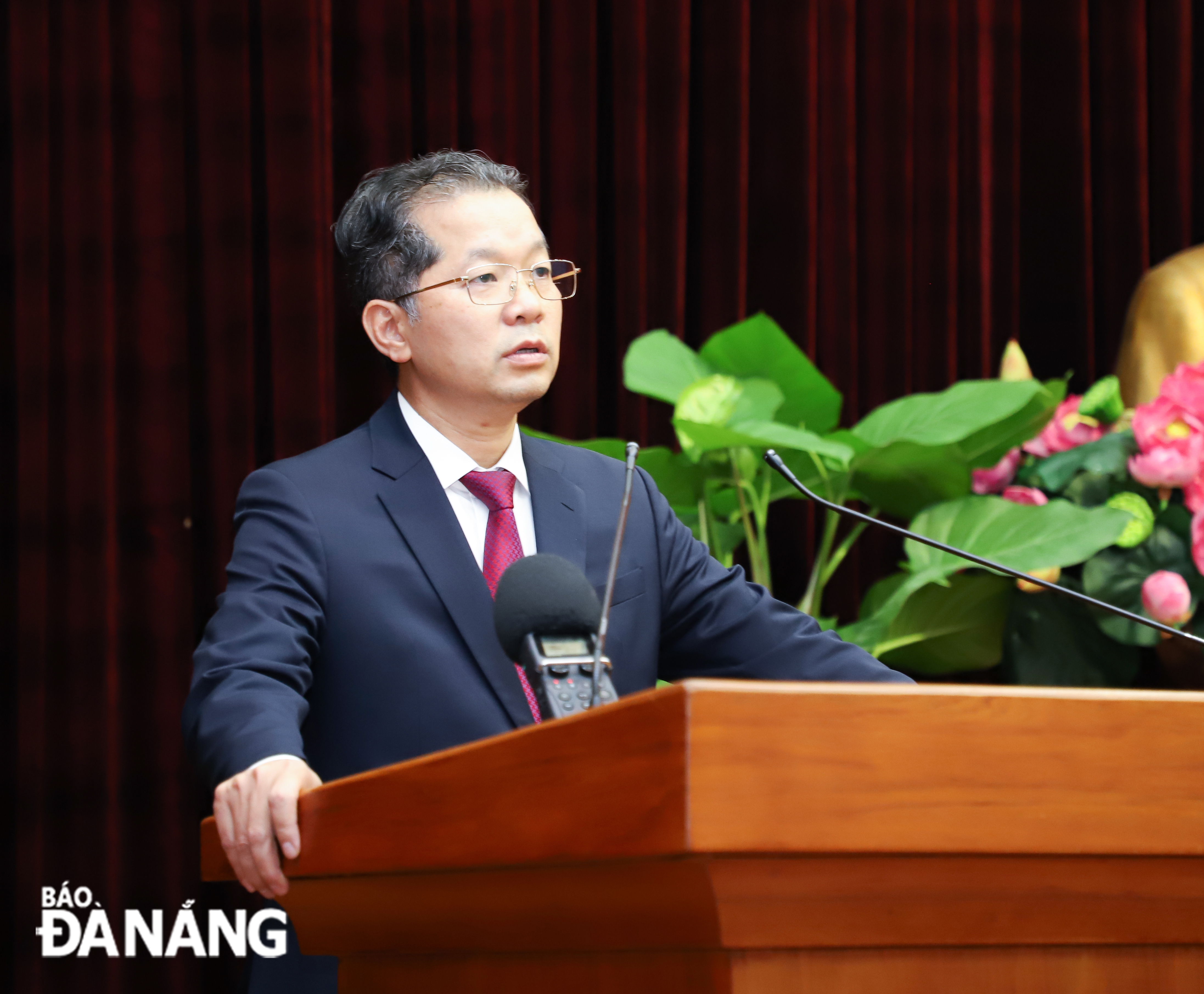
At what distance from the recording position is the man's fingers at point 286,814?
30.1 inches

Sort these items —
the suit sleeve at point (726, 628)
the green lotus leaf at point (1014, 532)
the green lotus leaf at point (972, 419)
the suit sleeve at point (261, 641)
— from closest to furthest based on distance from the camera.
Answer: the suit sleeve at point (261, 641), the suit sleeve at point (726, 628), the green lotus leaf at point (1014, 532), the green lotus leaf at point (972, 419)

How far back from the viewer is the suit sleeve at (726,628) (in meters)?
1.12

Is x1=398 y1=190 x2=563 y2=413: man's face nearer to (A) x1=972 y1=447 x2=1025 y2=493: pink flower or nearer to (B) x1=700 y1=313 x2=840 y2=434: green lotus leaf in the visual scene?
(B) x1=700 y1=313 x2=840 y2=434: green lotus leaf

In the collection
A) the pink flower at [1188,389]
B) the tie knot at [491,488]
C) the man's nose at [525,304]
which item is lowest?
the tie knot at [491,488]

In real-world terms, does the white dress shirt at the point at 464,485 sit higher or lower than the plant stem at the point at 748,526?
higher

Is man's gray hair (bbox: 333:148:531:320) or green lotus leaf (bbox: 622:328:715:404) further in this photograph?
green lotus leaf (bbox: 622:328:715:404)

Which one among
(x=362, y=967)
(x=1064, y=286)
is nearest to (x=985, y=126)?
(x=1064, y=286)

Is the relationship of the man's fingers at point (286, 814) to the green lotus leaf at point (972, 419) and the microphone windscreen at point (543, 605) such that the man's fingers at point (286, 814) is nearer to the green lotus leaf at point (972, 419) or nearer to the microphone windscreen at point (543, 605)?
the microphone windscreen at point (543, 605)

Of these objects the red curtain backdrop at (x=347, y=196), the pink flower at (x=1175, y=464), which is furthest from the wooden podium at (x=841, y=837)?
the red curtain backdrop at (x=347, y=196)

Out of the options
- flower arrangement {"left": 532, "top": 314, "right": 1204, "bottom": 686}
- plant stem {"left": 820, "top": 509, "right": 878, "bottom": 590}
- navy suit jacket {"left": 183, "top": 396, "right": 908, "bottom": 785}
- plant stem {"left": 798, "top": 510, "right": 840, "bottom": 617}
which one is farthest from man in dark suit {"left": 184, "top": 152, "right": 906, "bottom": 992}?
plant stem {"left": 798, "top": 510, "right": 840, "bottom": 617}

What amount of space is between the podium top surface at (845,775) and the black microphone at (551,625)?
0.17 m

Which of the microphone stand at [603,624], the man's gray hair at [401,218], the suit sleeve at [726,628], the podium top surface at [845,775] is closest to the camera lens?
the podium top surface at [845,775]

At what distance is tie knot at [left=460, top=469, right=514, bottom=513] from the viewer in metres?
1.19

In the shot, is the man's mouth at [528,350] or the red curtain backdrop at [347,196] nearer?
the man's mouth at [528,350]
